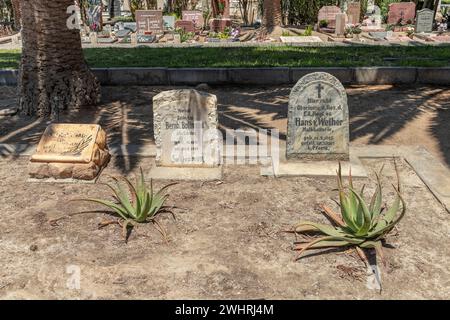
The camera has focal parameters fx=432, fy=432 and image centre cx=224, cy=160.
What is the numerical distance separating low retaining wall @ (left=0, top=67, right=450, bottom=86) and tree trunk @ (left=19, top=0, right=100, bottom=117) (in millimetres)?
2048

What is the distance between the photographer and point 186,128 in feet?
18.4

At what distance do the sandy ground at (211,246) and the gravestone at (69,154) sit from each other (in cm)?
17

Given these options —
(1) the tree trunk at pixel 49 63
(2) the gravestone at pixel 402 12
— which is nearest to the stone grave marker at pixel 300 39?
(2) the gravestone at pixel 402 12

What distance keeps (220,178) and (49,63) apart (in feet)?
14.6

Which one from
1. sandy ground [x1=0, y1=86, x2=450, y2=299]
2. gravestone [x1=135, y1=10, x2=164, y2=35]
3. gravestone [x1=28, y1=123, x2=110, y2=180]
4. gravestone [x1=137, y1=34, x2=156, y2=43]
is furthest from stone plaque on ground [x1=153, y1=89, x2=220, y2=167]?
gravestone [x1=135, y1=10, x2=164, y2=35]

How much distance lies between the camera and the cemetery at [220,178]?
3537 millimetres

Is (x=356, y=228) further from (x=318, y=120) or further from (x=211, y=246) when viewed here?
(x=318, y=120)

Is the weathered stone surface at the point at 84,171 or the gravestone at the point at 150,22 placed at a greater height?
the gravestone at the point at 150,22

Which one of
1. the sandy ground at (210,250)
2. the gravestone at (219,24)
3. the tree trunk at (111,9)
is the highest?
the tree trunk at (111,9)

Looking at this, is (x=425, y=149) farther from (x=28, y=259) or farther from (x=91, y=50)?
(x=91, y=50)

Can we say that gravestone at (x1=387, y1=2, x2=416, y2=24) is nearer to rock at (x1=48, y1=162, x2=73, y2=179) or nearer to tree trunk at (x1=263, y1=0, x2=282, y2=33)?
tree trunk at (x1=263, y1=0, x2=282, y2=33)

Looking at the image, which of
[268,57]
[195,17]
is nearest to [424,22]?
[195,17]

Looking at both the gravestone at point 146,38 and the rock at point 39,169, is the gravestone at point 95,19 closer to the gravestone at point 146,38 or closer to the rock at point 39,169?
the gravestone at point 146,38

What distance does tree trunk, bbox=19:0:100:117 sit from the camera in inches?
300
